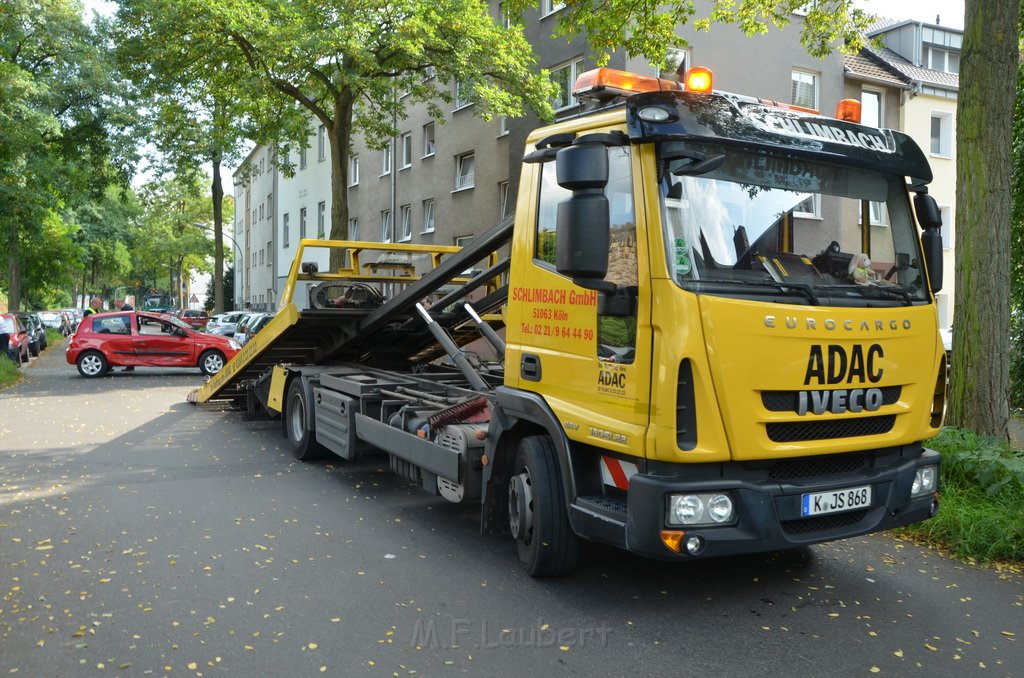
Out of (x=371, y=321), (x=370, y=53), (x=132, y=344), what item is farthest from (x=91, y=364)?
(x=371, y=321)

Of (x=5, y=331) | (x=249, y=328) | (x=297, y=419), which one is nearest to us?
(x=297, y=419)

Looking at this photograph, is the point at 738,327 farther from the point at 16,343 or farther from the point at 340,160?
the point at 16,343

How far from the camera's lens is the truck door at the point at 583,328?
448 centimetres

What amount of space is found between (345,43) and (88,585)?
587 inches

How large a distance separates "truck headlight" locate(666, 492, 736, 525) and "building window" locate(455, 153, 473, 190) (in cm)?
2422

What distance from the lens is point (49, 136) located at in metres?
24.8

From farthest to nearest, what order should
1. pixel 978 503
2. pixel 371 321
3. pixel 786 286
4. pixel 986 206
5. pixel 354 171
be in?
1. pixel 354 171
2. pixel 371 321
3. pixel 986 206
4. pixel 978 503
5. pixel 786 286

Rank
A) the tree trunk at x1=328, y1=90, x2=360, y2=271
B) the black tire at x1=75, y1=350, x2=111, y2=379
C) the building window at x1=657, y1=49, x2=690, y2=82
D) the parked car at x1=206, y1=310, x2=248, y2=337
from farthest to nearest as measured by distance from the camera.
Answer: the parked car at x1=206, y1=310, x2=248, y2=337
the tree trunk at x1=328, y1=90, x2=360, y2=271
the black tire at x1=75, y1=350, x2=111, y2=379
the building window at x1=657, y1=49, x2=690, y2=82

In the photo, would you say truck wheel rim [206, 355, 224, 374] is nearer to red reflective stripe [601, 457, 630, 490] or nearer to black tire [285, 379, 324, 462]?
black tire [285, 379, 324, 462]

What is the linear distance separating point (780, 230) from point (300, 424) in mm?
6232

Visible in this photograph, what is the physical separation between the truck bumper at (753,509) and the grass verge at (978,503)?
5.80 ft

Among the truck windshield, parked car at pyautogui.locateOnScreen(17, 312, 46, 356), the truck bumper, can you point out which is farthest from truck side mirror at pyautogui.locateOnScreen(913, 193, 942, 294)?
parked car at pyautogui.locateOnScreen(17, 312, 46, 356)

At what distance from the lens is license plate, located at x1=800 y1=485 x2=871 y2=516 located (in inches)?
174

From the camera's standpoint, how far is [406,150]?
32.4 meters
